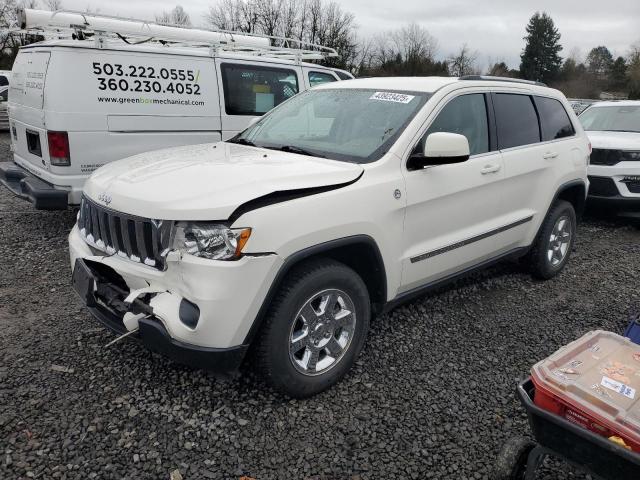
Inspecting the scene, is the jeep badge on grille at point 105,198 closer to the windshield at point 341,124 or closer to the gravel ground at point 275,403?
the gravel ground at point 275,403

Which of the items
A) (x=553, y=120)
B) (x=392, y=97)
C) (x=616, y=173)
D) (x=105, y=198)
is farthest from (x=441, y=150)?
(x=616, y=173)

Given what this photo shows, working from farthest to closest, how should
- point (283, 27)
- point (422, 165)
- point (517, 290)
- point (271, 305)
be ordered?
point (283, 27) → point (517, 290) → point (422, 165) → point (271, 305)

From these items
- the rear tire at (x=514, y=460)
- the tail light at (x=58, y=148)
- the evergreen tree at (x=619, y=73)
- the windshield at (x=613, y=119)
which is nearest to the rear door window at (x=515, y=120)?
the rear tire at (x=514, y=460)

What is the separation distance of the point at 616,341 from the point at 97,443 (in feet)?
8.46

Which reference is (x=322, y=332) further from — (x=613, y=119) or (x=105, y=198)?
(x=613, y=119)

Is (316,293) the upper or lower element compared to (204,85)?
lower

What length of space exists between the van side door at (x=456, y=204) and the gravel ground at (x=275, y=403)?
1.73 feet

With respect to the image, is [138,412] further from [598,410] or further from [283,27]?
[283,27]

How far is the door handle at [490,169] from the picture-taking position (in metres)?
3.65

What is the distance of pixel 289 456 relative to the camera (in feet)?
8.15

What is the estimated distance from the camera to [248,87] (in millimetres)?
6715

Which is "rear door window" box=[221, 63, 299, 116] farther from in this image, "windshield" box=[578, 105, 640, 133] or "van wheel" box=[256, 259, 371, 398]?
"windshield" box=[578, 105, 640, 133]

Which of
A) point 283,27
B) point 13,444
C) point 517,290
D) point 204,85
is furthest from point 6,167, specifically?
point 283,27

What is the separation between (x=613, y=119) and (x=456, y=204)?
6.16 metres
